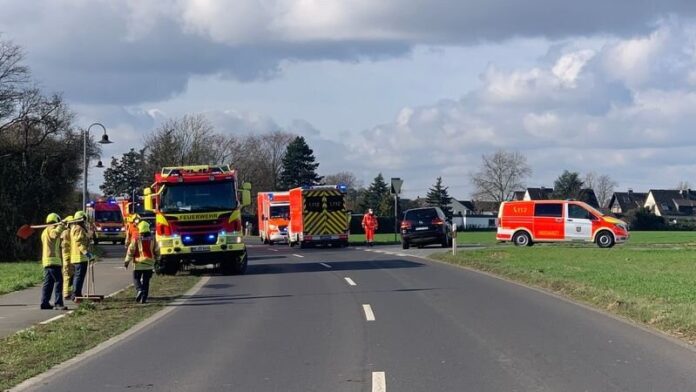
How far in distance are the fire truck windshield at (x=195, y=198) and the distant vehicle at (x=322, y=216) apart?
19471mm

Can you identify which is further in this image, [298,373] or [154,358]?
[154,358]

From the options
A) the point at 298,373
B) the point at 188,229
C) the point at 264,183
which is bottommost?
the point at 298,373

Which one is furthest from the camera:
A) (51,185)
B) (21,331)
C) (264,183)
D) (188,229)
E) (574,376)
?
(264,183)

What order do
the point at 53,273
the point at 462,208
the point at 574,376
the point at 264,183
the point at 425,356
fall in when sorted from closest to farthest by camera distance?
the point at 574,376, the point at 425,356, the point at 53,273, the point at 264,183, the point at 462,208

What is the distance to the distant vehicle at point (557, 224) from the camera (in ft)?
117

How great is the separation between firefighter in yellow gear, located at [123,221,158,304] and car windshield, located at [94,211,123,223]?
134 feet

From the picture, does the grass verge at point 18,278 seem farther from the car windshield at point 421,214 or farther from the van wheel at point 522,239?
the van wheel at point 522,239

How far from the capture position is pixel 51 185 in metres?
36.8

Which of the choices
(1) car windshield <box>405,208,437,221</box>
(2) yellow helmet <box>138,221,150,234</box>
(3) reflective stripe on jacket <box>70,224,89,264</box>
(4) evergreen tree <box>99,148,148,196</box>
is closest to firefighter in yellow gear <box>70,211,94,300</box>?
(3) reflective stripe on jacket <box>70,224,89,264</box>

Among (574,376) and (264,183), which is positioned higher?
(264,183)

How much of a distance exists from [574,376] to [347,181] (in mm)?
122789

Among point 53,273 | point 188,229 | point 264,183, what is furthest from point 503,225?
point 264,183

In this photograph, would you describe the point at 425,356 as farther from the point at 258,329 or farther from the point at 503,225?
the point at 503,225

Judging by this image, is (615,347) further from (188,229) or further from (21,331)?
(188,229)
